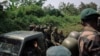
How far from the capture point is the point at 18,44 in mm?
7004

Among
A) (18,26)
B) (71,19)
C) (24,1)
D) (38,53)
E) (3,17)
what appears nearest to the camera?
(38,53)

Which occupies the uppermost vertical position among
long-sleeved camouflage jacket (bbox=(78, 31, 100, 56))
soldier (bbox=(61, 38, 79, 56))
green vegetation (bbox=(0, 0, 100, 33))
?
long-sleeved camouflage jacket (bbox=(78, 31, 100, 56))

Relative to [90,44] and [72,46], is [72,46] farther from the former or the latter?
[90,44]

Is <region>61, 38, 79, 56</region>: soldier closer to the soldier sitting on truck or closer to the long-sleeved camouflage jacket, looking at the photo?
the soldier sitting on truck

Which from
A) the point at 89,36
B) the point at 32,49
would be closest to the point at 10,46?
the point at 32,49

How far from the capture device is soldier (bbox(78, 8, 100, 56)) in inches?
Answer: 137

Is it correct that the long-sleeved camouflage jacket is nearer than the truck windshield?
Yes

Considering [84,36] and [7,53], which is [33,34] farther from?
[84,36]

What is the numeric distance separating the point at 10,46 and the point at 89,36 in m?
3.71

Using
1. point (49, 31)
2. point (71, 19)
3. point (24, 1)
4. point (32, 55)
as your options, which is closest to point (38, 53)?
point (32, 55)

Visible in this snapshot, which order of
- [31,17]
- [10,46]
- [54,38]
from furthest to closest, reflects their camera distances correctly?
[31,17], [54,38], [10,46]

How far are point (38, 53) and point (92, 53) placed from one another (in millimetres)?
4067

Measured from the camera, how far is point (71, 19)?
36.5 m

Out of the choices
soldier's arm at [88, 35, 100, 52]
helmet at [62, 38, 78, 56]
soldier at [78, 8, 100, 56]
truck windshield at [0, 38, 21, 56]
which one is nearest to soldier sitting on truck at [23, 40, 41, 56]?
truck windshield at [0, 38, 21, 56]
